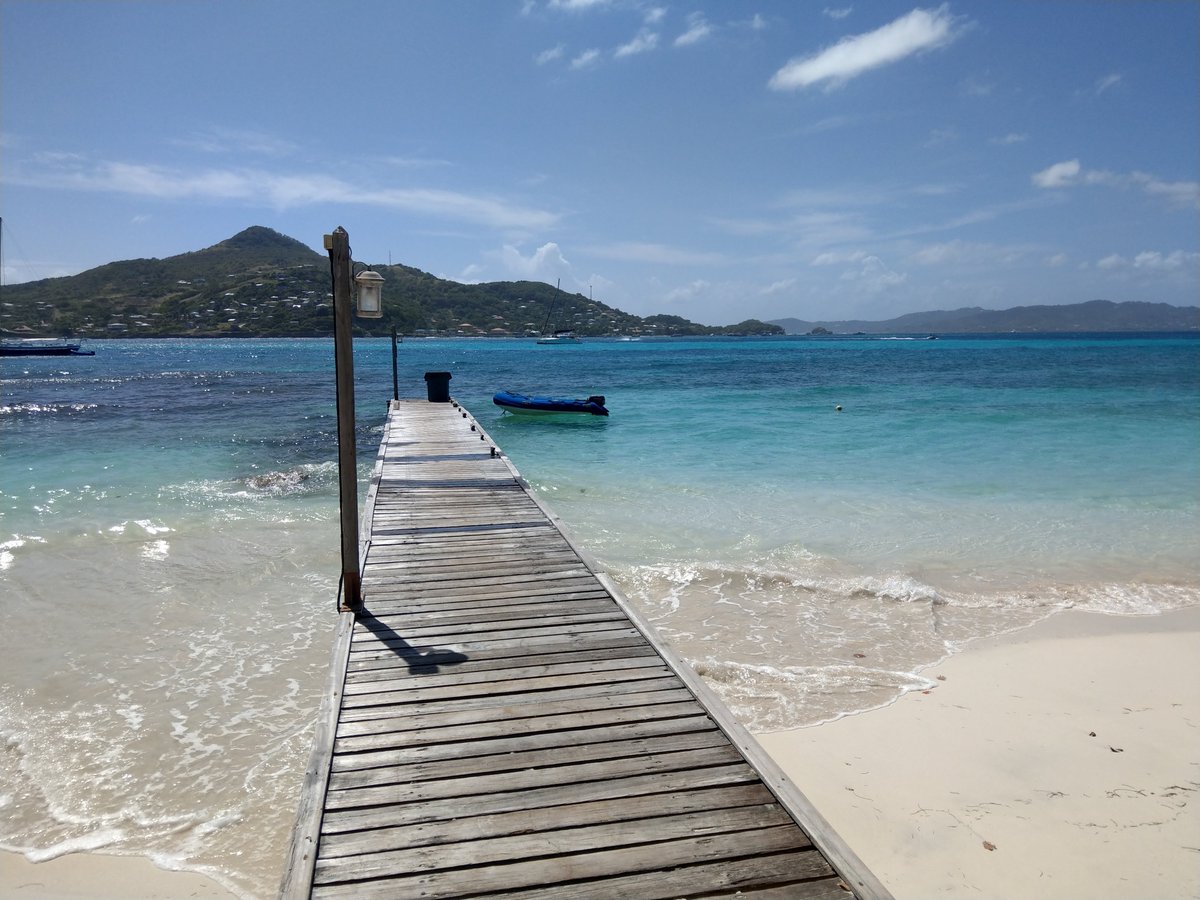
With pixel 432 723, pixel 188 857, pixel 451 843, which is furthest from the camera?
pixel 188 857

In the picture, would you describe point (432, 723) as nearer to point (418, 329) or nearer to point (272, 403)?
point (272, 403)

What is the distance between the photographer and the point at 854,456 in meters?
19.5

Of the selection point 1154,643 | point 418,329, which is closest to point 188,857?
point 1154,643

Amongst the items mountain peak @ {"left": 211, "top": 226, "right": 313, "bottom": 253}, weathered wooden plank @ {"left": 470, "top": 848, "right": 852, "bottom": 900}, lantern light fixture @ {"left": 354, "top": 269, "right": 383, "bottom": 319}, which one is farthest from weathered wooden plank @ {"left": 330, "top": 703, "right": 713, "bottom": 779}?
mountain peak @ {"left": 211, "top": 226, "right": 313, "bottom": 253}

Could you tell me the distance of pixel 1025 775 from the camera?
536 centimetres

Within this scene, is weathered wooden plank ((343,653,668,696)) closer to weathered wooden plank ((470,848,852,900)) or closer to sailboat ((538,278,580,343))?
weathered wooden plank ((470,848,852,900))

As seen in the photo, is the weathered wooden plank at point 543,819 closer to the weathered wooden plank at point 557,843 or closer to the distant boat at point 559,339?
the weathered wooden plank at point 557,843

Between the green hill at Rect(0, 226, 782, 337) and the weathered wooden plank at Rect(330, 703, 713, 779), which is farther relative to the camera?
the green hill at Rect(0, 226, 782, 337)

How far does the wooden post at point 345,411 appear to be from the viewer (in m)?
5.54

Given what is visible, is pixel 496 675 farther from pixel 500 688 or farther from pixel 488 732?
pixel 488 732

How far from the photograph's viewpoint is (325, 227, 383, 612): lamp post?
5543 millimetres

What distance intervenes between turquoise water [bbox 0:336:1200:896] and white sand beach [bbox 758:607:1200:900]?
0.59 meters

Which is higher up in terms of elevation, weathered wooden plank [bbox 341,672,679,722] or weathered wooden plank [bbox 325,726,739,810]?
weathered wooden plank [bbox 341,672,679,722]

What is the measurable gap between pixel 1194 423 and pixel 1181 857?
27.7 metres
